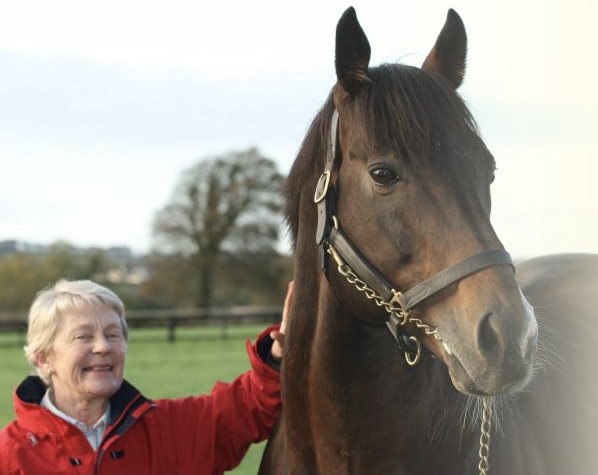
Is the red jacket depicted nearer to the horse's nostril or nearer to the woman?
the woman

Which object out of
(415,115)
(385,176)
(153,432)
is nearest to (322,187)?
(385,176)

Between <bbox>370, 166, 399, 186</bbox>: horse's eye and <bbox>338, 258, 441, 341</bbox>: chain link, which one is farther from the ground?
<bbox>370, 166, 399, 186</bbox>: horse's eye

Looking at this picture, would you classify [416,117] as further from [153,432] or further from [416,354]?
[153,432]

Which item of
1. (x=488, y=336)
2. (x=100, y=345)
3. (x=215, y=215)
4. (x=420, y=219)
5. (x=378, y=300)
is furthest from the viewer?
(x=215, y=215)

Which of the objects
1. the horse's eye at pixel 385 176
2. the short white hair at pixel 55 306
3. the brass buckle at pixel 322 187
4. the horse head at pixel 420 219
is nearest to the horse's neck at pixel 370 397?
the horse head at pixel 420 219

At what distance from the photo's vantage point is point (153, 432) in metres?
3.13

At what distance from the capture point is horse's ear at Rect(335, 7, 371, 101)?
2490mm

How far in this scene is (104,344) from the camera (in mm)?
3092

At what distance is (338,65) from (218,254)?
34.6 metres

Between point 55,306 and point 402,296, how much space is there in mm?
1500

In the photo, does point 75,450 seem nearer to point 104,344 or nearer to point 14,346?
point 104,344

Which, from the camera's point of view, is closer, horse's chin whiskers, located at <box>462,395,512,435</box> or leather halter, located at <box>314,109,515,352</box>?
leather halter, located at <box>314,109,515,352</box>

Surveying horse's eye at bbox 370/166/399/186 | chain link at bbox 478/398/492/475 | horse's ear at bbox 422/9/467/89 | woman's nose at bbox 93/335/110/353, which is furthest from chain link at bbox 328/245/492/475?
woman's nose at bbox 93/335/110/353

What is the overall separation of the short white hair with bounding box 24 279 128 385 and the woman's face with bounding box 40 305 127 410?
0.02 m
